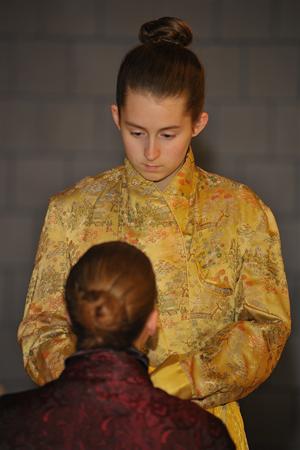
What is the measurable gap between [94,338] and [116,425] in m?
0.14

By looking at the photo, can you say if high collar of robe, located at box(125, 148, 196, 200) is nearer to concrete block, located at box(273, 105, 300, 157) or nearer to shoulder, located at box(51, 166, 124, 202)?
shoulder, located at box(51, 166, 124, 202)

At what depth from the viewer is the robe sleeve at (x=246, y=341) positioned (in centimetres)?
184

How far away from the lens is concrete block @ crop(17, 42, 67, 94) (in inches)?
137

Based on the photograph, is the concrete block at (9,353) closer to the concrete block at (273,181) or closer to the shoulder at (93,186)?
the concrete block at (273,181)

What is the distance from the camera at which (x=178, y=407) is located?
5.22ft

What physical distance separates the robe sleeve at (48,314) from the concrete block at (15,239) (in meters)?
1.49

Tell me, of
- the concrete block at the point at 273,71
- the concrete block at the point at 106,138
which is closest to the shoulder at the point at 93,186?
the concrete block at the point at 106,138

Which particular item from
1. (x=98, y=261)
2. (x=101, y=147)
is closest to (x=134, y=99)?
(x=98, y=261)

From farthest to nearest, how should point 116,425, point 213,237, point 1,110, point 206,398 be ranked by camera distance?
point 1,110, point 213,237, point 206,398, point 116,425

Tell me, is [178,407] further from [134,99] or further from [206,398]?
[134,99]

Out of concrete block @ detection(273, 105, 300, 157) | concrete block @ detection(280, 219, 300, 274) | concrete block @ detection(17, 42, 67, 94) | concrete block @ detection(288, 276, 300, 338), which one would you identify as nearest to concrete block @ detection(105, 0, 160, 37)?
concrete block @ detection(17, 42, 67, 94)

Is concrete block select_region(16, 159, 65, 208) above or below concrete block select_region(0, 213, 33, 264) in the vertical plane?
above

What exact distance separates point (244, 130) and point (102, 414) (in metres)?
2.11

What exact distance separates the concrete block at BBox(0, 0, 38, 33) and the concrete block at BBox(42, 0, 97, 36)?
0.04 metres
